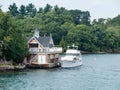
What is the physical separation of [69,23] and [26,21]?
61.0 feet

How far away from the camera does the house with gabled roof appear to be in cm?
9456

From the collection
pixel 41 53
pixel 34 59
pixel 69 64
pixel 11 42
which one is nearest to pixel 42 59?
pixel 41 53

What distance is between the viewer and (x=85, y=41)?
604 feet

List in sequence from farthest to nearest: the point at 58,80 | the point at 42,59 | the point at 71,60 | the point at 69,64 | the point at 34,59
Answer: the point at 69,64 → the point at 71,60 → the point at 34,59 → the point at 42,59 → the point at 58,80

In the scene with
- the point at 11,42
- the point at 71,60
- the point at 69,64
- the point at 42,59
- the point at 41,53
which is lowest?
the point at 69,64

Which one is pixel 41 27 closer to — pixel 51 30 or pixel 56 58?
pixel 51 30

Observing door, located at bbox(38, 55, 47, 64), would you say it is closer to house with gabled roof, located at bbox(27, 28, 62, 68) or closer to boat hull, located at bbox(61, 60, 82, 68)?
house with gabled roof, located at bbox(27, 28, 62, 68)

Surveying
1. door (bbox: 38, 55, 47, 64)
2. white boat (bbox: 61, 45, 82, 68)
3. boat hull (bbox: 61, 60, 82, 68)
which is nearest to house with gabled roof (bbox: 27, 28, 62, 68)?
door (bbox: 38, 55, 47, 64)

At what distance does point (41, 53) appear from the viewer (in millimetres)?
95750

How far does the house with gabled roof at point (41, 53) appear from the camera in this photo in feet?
310

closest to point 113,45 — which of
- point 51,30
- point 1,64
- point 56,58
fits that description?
point 51,30

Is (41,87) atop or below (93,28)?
below

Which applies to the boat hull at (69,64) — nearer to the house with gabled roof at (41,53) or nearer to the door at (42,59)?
the house with gabled roof at (41,53)

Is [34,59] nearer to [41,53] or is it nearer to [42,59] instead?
[42,59]
